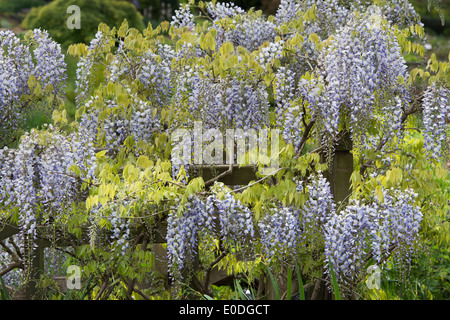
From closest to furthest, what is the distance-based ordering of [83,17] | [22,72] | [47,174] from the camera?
[47,174] → [22,72] → [83,17]

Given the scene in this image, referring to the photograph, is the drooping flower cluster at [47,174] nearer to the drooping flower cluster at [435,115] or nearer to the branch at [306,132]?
the branch at [306,132]

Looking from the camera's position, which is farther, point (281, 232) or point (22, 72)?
point (22, 72)

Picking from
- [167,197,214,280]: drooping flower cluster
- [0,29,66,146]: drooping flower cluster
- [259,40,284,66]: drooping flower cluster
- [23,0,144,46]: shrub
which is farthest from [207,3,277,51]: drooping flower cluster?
[23,0,144,46]: shrub

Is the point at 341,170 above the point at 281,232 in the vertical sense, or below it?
above

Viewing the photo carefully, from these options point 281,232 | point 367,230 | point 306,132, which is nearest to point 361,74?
point 306,132

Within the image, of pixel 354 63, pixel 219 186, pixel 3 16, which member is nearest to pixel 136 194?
pixel 219 186

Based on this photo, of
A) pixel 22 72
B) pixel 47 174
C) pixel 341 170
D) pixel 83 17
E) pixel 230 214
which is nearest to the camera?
pixel 230 214

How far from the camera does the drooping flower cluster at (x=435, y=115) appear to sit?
350cm

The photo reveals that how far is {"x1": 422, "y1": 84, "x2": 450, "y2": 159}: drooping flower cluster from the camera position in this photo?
3.50m

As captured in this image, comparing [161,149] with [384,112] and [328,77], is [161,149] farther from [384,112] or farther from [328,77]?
[384,112]

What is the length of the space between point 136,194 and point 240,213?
57cm

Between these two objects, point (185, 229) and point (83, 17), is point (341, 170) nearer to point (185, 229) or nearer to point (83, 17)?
point (185, 229)

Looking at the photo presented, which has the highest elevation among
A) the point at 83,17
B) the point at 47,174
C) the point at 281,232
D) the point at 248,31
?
the point at 83,17

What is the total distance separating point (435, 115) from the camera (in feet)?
11.6
